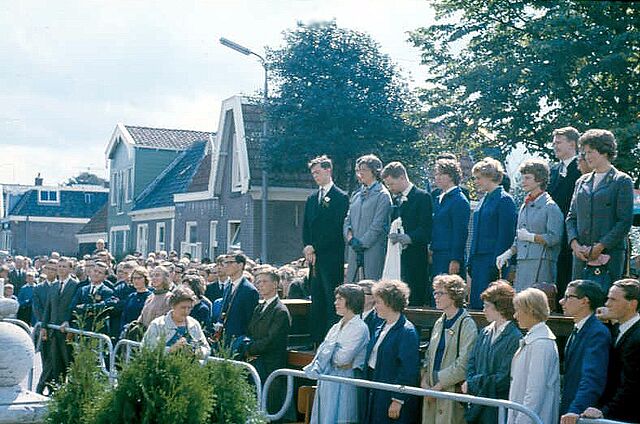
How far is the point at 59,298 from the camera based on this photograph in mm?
13484

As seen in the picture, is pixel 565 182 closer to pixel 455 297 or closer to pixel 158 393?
pixel 455 297

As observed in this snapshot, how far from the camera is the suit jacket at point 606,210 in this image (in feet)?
26.7

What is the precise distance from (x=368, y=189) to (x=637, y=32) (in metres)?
13.8

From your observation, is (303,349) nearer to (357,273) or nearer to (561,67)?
(357,273)

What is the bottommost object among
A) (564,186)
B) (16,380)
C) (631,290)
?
(16,380)

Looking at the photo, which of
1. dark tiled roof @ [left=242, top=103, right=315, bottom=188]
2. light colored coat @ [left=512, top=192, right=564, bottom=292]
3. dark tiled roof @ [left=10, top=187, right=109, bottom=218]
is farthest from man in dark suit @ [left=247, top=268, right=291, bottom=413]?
dark tiled roof @ [left=10, top=187, right=109, bottom=218]

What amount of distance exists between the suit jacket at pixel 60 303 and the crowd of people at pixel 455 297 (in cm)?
145

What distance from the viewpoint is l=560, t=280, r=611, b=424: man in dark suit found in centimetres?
672

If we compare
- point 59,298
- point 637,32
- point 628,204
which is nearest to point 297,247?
point 637,32

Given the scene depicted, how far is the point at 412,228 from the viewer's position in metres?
10.0

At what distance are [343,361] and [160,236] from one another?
31825mm

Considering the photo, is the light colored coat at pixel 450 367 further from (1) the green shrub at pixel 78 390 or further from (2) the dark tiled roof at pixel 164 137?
(2) the dark tiled roof at pixel 164 137

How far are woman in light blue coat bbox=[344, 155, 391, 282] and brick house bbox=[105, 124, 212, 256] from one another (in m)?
32.7

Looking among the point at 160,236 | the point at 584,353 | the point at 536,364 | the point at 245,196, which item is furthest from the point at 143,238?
the point at 584,353
